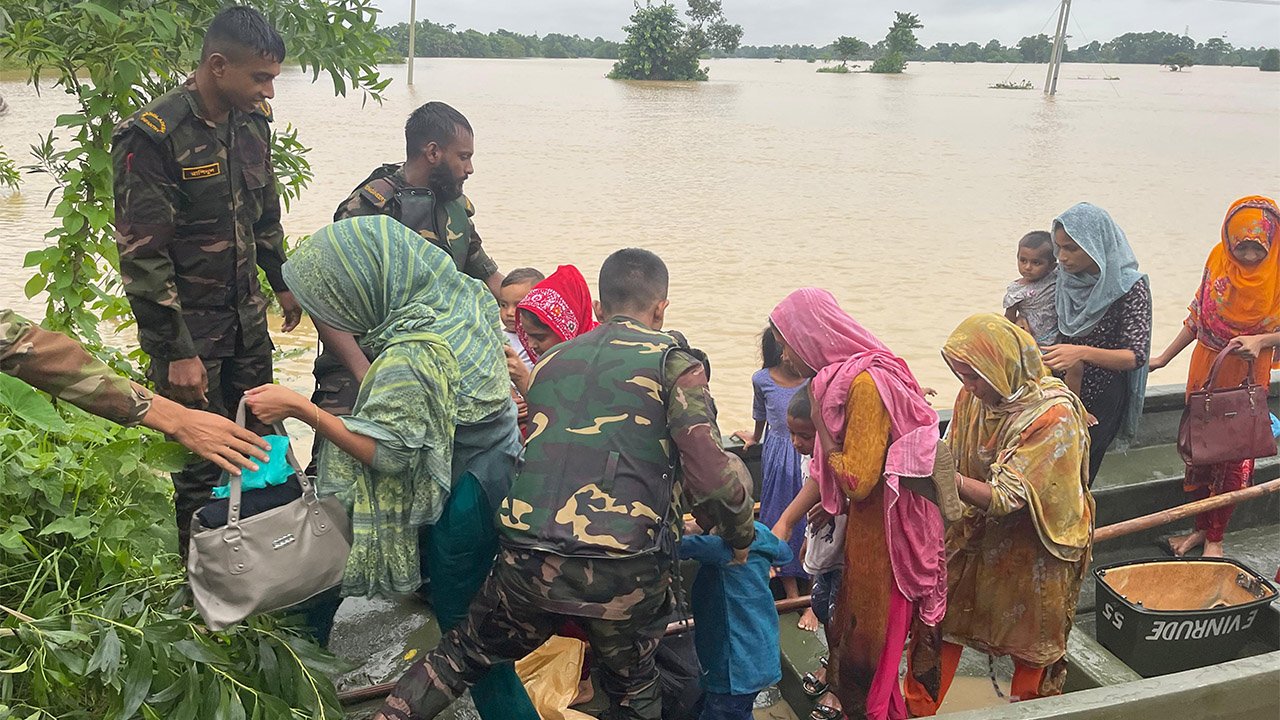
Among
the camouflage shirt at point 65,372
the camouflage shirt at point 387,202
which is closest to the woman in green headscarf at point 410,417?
the camouflage shirt at point 65,372

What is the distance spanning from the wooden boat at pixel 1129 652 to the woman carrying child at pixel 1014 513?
21cm

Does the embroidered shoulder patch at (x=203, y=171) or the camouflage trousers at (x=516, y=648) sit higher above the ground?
the embroidered shoulder patch at (x=203, y=171)

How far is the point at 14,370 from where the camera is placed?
1.90 m

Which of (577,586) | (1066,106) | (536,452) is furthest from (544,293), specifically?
(1066,106)

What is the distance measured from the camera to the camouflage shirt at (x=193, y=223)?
2832 millimetres

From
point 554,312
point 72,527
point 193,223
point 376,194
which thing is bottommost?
point 72,527

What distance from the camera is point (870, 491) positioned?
95.8 inches

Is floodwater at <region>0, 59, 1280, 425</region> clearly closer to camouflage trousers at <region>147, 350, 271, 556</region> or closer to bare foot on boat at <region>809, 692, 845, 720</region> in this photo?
camouflage trousers at <region>147, 350, 271, 556</region>

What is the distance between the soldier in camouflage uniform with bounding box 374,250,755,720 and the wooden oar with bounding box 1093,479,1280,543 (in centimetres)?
168

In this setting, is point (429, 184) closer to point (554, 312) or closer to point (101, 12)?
point (554, 312)

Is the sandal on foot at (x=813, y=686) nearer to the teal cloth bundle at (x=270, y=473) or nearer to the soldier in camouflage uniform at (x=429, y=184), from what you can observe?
the teal cloth bundle at (x=270, y=473)

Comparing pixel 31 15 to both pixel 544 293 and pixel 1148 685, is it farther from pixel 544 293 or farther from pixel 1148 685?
pixel 1148 685

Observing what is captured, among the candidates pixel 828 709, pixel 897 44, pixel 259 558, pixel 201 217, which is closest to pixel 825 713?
pixel 828 709

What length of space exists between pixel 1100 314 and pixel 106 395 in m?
3.32
